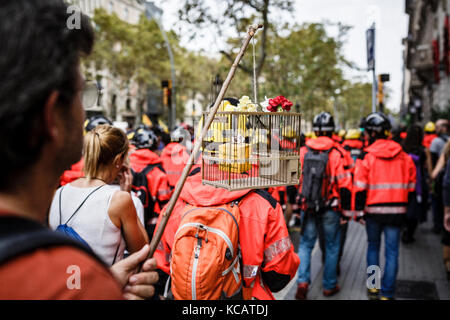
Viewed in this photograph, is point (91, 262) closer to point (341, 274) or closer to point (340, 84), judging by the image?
point (341, 274)

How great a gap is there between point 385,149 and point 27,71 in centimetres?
483

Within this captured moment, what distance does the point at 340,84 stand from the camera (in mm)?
22125

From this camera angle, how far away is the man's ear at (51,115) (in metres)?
0.87

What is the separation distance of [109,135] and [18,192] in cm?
167

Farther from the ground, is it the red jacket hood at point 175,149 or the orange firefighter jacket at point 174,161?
the red jacket hood at point 175,149

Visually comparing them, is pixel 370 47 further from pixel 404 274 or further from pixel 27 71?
pixel 27 71

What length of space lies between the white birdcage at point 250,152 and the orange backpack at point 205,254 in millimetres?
229

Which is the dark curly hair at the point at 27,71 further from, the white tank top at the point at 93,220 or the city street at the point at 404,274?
the city street at the point at 404,274

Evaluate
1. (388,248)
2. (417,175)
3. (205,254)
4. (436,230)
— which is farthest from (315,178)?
(436,230)

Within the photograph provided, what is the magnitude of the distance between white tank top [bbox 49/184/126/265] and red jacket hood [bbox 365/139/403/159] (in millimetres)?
3787

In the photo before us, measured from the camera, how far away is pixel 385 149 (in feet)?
16.2

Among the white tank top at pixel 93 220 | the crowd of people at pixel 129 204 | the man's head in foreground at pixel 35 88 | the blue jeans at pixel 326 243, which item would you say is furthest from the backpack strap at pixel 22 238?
the blue jeans at pixel 326 243

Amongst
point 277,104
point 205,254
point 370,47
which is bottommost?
point 205,254
